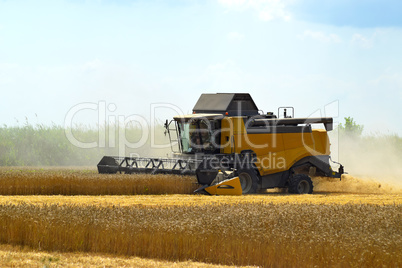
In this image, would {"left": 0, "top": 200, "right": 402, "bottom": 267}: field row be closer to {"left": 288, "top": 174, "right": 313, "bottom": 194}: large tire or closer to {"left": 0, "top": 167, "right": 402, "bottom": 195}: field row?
{"left": 0, "top": 167, "right": 402, "bottom": 195}: field row

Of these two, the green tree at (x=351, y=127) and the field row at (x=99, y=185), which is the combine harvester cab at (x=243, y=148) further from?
the green tree at (x=351, y=127)

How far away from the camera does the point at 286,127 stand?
17000mm

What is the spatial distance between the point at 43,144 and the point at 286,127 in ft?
62.7

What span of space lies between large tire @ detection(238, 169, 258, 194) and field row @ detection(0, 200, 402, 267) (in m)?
6.12

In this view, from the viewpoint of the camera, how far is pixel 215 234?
25.2 ft

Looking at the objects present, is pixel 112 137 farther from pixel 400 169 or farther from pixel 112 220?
pixel 112 220

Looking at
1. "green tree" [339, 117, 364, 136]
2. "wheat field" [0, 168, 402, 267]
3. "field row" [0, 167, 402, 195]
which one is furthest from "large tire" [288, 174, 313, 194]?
"green tree" [339, 117, 364, 136]

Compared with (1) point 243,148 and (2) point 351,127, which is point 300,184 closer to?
(1) point 243,148

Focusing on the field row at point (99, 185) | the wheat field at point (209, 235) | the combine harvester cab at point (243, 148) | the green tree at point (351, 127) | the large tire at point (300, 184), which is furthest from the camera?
the green tree at point (351, 127)

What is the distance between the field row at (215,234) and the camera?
702cm

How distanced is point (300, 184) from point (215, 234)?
9.40m

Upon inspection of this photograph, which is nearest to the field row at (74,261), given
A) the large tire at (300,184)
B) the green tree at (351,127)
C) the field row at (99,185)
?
the field row at (99,185)

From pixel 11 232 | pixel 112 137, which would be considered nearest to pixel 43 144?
pixel 112 137

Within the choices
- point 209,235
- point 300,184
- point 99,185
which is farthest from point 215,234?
point 300,184
